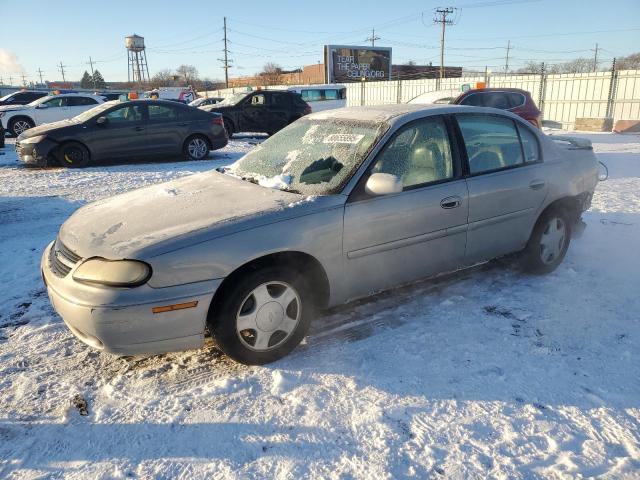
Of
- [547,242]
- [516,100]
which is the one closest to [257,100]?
[516,100]

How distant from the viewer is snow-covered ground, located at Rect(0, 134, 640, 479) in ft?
7.22

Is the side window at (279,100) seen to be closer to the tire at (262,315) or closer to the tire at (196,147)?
the tire at (196,147)

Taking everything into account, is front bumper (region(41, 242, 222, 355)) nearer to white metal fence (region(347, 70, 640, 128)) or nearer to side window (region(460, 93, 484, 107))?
side window (region(460, 93, 484, 107))

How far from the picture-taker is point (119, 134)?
33.2ft

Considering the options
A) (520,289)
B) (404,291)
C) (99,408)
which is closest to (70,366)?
(99,408)

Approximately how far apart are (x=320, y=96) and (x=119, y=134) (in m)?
16.7

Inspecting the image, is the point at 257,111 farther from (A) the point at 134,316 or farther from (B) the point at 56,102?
(A) the point at 134,316

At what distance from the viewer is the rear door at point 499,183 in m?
3.70

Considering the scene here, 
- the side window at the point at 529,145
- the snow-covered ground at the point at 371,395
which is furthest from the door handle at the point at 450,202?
the side window at the point at 529,145

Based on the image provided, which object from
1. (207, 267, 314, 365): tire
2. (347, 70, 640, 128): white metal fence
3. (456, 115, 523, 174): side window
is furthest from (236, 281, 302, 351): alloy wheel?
(347, 70, 640, 128): white metal fence

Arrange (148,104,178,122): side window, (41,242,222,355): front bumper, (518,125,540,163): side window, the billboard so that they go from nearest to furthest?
(41,242,222,355): front bumper < (518,125,540,163): side window < (148,104,178,122): side window < the billboard

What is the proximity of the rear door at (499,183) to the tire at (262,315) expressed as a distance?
1.51 meters

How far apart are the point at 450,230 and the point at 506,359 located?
3.28 ft

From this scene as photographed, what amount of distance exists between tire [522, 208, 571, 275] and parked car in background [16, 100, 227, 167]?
8.59m
